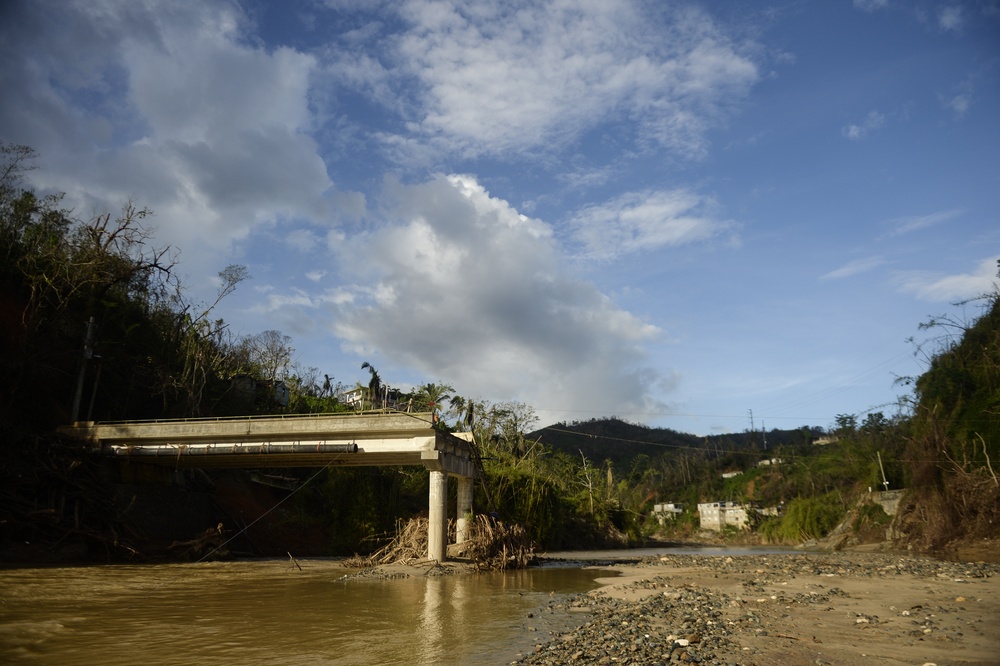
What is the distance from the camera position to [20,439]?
2192cm

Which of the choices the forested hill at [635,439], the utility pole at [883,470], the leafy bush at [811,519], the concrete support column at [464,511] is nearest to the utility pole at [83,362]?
the concrete support column at [464,511]

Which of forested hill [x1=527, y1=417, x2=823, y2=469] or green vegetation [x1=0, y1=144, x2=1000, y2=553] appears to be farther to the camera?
forested hill [x1=527, y1=417, x2=823, y2=469]

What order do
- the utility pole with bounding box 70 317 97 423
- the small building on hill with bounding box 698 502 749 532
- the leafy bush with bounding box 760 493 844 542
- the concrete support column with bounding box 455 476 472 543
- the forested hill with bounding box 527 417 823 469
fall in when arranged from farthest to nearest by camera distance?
the forested hill with bounding box 527 417 823 469
the small building on hill with bounding box 698 502 749 532
the leafy bush with bounding box 760 493 844 542
the utility pole with bounding box 70 317 97 423
the concrete support column with bounding box 455 476 472 543

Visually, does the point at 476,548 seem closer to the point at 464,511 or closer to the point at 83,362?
the point at 464,511

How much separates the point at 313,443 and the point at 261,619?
13182 mm

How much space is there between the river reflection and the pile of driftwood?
414 centimetres

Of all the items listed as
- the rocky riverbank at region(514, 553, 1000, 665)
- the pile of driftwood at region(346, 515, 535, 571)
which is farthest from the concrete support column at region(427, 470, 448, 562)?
the rocky riverbank at region(514, 553, 1000, 665)

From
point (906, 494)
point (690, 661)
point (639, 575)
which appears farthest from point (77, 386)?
point (906, 494)

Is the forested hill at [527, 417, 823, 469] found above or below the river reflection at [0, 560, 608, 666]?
above

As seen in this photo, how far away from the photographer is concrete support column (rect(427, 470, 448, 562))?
72.4 feet

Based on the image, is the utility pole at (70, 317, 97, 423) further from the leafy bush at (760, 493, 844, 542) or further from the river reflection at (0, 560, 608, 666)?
the leafy bush at (760, 493, 844, 542)

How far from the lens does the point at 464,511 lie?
80.2 ft

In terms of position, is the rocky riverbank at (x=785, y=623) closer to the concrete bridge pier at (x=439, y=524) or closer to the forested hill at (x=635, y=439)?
the concrete bridge pier at (x=439, y=524)

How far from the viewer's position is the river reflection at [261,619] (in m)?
7.92
